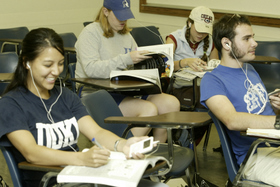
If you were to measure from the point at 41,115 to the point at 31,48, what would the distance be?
29cm

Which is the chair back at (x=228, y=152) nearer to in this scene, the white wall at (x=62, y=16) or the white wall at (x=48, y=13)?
the white wall at (x=62, y=16)

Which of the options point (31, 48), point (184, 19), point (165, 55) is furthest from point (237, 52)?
point (184, 19)

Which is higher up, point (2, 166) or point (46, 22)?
point (46, 22)

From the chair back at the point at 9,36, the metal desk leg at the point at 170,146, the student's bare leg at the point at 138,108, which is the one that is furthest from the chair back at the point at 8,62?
the metal desk leg at the point at 170,146

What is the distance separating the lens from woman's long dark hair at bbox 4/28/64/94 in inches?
65.9

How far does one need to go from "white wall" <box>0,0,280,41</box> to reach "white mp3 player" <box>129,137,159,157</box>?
11.0 ft

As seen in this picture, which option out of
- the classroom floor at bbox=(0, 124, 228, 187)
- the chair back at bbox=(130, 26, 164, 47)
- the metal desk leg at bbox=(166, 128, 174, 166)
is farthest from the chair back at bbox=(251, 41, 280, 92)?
the metal desk leg at bbox=(166, 128, 174, 166)

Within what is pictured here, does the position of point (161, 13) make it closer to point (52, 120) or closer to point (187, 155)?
point (187, 155)

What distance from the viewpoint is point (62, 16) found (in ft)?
18.7

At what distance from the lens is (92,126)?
181 cm

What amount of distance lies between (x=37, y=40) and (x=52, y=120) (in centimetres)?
35

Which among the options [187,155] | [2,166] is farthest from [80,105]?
[2,166]

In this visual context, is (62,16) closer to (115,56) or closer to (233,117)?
(115,56)

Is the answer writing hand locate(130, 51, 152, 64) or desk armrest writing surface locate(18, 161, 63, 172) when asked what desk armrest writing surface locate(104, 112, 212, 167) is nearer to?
desk armrest writing surface locate(18, 161, 63, 172)
